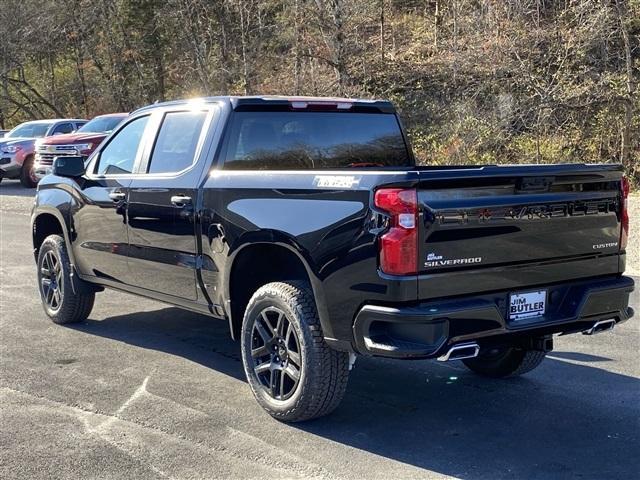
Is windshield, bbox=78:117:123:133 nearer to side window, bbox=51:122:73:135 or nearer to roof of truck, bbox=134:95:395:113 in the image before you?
side window, bbox=51:122:73:135

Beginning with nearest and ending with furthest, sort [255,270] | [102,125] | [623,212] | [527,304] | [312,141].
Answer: [527,304], [623,212], [255,270], [312,141], [102,125]

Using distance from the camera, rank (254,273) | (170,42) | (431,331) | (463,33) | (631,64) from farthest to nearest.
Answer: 1. (170,42)
2. (463,33)
3. (631,64)
4. (254,273)
5. (431,331)

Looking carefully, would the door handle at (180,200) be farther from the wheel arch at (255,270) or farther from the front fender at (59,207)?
the front fender at (59,207)

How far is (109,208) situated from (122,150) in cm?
53

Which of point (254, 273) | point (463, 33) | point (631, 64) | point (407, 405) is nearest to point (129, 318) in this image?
point (254, 273)

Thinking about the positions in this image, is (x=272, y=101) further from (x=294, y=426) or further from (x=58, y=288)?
(x=58, y=288)

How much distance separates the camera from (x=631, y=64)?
16.4 m

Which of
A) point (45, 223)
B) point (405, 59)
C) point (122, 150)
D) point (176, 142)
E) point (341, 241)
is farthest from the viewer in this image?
point (405, 59)

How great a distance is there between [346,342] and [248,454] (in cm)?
82

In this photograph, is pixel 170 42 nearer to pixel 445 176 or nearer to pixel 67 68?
pixel 67 68

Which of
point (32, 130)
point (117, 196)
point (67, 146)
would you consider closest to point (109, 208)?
point (117, 196)

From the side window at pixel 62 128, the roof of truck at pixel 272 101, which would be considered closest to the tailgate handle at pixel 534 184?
the roof of truck at pixel 272 101

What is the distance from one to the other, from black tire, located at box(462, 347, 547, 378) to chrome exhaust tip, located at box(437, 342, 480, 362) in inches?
48.5

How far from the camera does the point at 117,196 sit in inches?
235
